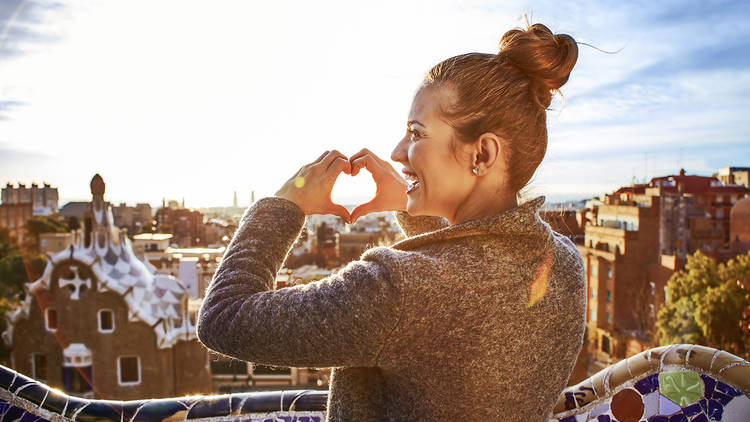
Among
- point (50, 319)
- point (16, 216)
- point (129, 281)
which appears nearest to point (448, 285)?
point (129, 281)

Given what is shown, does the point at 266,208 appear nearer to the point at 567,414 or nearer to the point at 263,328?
the point at 263,328

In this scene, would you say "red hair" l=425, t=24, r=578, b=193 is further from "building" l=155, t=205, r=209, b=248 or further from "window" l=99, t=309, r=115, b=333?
"building" l=155, t=205, r=209, b=248

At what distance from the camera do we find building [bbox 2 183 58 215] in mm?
20438

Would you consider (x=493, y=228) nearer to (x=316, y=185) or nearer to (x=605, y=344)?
(x=316, y=185)

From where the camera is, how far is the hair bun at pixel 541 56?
826 millimetres

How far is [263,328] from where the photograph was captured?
28.0 inches

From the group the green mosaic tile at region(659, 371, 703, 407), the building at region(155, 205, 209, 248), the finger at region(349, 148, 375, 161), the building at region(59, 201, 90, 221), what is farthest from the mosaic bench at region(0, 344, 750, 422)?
the building at region(59, 201, 90, 221)

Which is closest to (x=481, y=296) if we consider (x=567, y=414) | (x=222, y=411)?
(x=567, y=414)

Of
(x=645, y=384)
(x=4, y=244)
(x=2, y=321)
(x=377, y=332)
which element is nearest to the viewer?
(x=377, y=332)

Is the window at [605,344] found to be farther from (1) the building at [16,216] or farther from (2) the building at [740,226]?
(1) the building at [16,216]

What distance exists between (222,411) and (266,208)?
0.75m

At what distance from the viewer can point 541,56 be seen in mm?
824

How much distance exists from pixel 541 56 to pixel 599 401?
0.90 m

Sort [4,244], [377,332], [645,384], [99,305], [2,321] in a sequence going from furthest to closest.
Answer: [4,244] → [2,321] → [99,305] → [645,384] → [377,332]
